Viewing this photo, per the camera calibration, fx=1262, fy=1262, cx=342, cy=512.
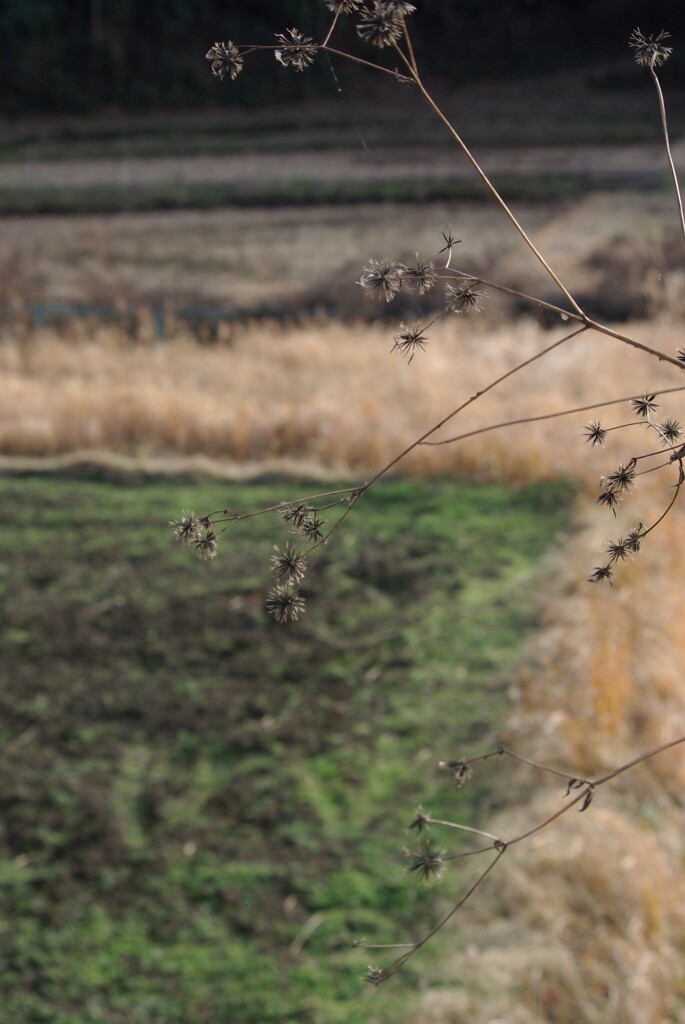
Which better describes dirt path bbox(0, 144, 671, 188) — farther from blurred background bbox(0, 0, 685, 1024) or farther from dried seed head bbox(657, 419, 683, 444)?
dried seed head bbox(657, 419, 683, 444)

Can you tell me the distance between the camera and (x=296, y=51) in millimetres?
1089

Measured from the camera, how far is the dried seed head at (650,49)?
119 cm

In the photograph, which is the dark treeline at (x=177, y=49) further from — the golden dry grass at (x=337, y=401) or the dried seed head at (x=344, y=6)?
the dried seed head at (x=344, y=6)

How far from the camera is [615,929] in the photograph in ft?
15.0

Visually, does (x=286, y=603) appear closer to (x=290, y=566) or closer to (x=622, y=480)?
(x=290, y=566)

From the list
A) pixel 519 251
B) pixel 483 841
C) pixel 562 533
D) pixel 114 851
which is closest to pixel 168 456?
pixel 562 533

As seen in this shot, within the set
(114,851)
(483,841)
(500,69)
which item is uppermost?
(500,69)

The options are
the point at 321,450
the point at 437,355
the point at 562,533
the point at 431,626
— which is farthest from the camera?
the point at 437,355

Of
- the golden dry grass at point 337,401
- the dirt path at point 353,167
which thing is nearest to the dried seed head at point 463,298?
the golden dry grass at point 337,401

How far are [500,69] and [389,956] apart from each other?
1324 inches

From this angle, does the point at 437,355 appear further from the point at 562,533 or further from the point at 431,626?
the point at 431,626

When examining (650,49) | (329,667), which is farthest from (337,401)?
(650,49)

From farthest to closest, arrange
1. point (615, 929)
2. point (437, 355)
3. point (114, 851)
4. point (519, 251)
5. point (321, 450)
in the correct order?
point (519, 251) → point (437, 355) → point (321, 450) → point (114, 851) → point (615, 929)

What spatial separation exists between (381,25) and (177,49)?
37949mm
